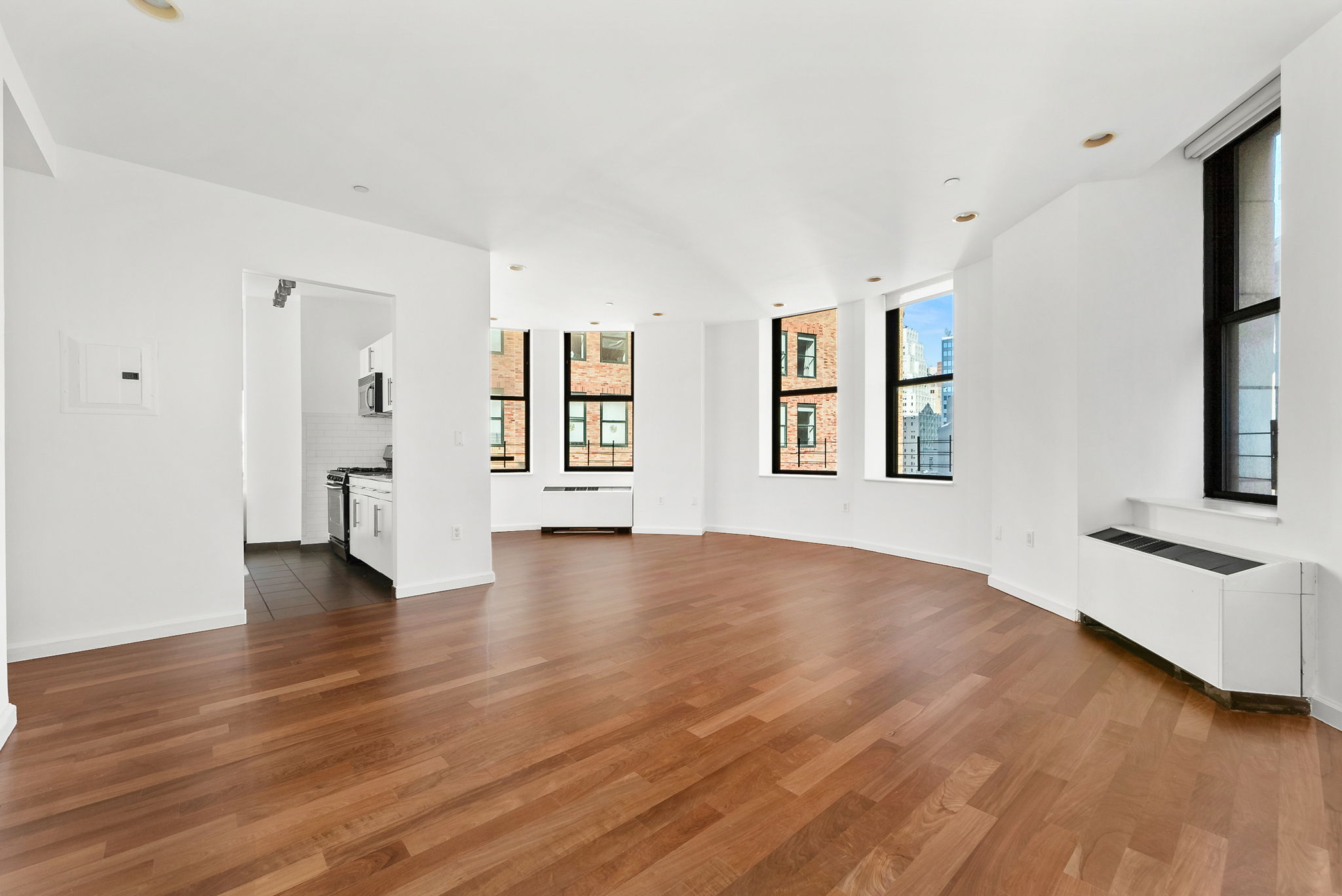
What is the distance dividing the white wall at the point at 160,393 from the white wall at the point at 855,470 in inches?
178

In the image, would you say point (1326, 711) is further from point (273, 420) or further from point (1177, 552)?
point (273, 420)

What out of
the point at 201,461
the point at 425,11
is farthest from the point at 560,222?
the point at 201,461

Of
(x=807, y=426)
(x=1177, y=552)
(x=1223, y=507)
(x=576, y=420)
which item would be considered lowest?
(x=1177, y=552)

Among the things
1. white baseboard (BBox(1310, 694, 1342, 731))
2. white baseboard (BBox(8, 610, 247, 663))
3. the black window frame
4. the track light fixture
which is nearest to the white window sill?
white baseboard (BBox(1310, 694, 1342, 731))

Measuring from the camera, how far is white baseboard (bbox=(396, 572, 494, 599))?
4.48 metres

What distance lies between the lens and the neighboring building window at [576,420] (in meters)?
8.43

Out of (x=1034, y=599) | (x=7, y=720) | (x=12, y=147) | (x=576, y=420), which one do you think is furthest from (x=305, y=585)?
(x=1034, y=599)

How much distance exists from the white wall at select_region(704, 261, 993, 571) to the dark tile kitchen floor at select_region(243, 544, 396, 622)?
4.21 metres

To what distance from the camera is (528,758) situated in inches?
85.8

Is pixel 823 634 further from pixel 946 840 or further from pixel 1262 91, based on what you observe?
pixel 1262 91

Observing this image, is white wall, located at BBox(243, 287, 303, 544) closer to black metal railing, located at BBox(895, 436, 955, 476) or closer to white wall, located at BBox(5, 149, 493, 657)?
white wall, located at BBox(5, 149, 493, 657)

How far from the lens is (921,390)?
6223mm

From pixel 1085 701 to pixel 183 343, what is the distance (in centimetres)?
502

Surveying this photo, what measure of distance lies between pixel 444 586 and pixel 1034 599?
4.26m
